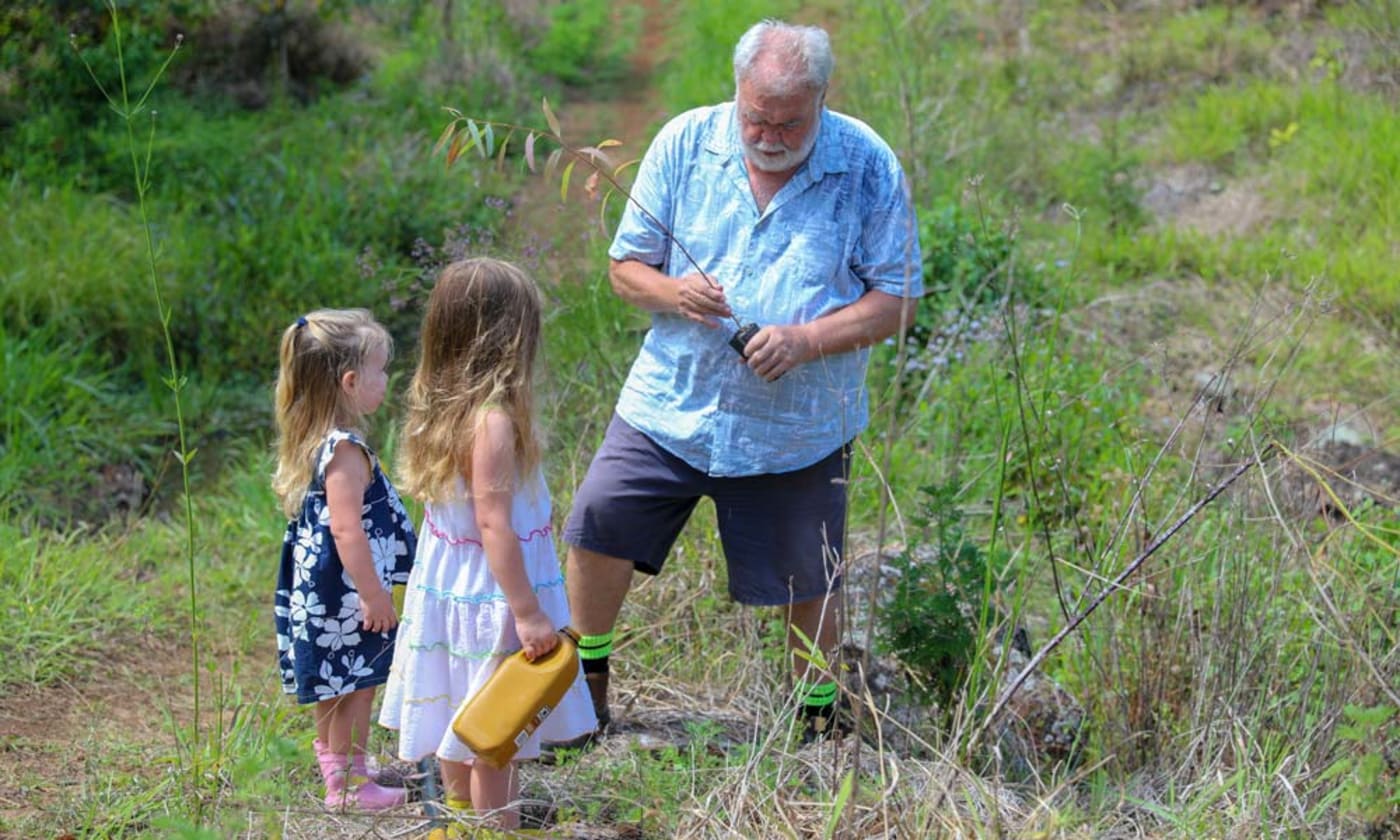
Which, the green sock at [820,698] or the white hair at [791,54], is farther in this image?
the green sock at [820,698]

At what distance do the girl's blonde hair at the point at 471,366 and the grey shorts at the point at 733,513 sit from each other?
57 cm

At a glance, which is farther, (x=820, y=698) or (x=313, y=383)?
(x=820, y=698)

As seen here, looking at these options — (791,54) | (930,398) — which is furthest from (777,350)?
(930,398)

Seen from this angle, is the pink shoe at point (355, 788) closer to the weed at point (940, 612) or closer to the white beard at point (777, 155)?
the weed at point (940, 612)

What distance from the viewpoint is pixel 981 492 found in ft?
17.4

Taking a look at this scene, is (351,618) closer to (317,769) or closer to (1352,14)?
(317,769)

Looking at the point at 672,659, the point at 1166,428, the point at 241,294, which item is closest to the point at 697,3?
the point at 241,294

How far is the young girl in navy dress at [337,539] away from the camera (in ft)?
10.7

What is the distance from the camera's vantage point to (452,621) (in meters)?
3.13

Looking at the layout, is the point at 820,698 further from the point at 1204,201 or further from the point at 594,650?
the point at 1204,201

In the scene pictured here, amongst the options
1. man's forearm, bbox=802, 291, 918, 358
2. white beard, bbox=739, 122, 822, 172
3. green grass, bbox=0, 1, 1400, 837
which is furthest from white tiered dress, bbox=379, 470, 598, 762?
white beard, bbox=739, 122, 822, 172

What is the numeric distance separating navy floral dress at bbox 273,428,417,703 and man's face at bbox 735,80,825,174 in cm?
110

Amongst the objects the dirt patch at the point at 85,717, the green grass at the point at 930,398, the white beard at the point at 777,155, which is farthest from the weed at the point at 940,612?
the dirt patch at the point at 85,717

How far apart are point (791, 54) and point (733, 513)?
42.4 inches
